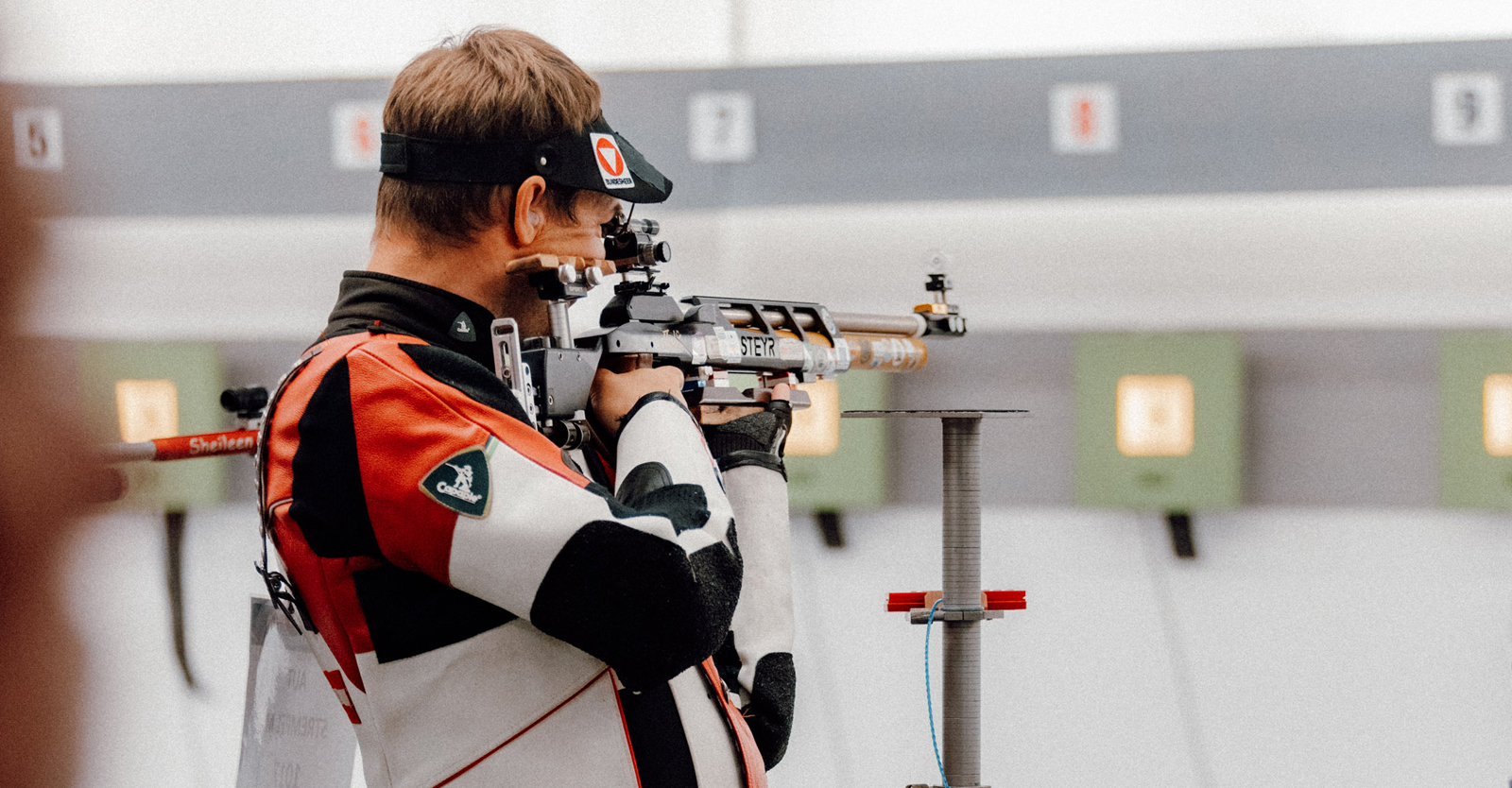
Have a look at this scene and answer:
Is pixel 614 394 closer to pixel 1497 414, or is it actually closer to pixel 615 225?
pixel 615 225

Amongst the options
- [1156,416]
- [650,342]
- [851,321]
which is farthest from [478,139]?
[1156,416]

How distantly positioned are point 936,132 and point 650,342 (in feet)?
3.15

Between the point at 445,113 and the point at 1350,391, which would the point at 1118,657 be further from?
the point at 445,113

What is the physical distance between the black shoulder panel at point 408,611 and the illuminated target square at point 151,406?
52.1 inches

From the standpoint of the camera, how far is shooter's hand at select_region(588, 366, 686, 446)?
902 millimetres

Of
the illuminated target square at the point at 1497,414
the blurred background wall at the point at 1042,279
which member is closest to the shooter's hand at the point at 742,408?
the blurred background wall at the point at 1042,279

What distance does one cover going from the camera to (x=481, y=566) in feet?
2.37

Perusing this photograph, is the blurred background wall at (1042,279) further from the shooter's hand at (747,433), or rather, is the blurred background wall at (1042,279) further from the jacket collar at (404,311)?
the jacket collar at (404,311)

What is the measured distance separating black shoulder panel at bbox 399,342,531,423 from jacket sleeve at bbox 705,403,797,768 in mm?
295

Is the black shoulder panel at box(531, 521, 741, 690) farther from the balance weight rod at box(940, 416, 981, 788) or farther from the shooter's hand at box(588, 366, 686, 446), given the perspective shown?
the balance weight rod at box(940, 416, 981, 788)

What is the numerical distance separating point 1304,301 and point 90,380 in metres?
1.81

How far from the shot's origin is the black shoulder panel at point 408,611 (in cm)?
76

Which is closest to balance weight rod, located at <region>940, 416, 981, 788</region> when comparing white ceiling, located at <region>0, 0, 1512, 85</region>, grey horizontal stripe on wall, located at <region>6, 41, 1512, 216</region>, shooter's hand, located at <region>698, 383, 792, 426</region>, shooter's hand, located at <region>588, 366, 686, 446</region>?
shooter's hand, located at <region>698, 383, 792, 426</region>

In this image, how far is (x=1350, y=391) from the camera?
1745mm
